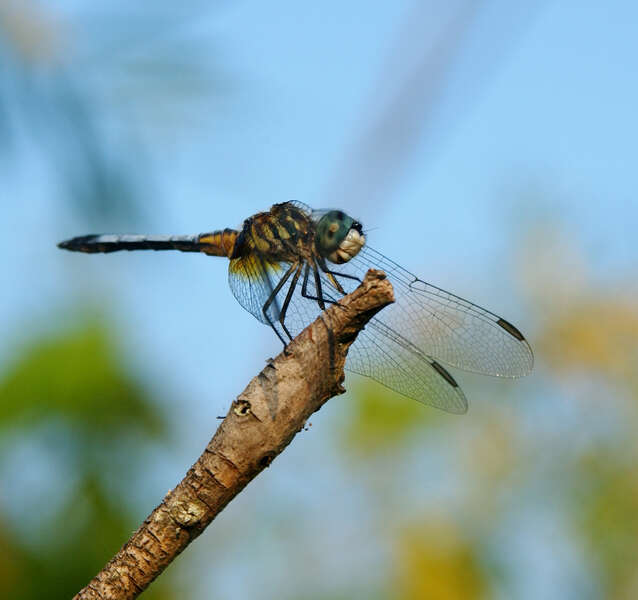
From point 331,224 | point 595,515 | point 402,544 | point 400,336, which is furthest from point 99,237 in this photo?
point 595,515

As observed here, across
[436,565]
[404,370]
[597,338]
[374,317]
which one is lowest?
[436,565]

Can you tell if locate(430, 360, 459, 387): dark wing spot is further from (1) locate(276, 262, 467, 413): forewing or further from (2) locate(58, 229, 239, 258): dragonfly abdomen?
(2) locate(58, 229, 239, 258): dragonfly abdomen

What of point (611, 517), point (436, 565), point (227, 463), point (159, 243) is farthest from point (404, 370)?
point (611, 517)

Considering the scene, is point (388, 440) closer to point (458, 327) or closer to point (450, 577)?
point (450, 577)

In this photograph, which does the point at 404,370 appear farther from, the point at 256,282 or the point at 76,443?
the point at 76,443

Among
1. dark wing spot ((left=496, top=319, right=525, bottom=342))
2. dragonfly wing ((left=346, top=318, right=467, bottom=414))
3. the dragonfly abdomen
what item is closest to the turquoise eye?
dragonfly wing ((left=346, top=318, right=467, bottom=414))

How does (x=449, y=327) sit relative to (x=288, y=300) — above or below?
above

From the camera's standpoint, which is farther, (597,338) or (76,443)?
(597,338)

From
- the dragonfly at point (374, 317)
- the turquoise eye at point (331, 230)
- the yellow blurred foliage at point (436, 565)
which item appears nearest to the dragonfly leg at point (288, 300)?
the dragonfly at point (374, 317)
